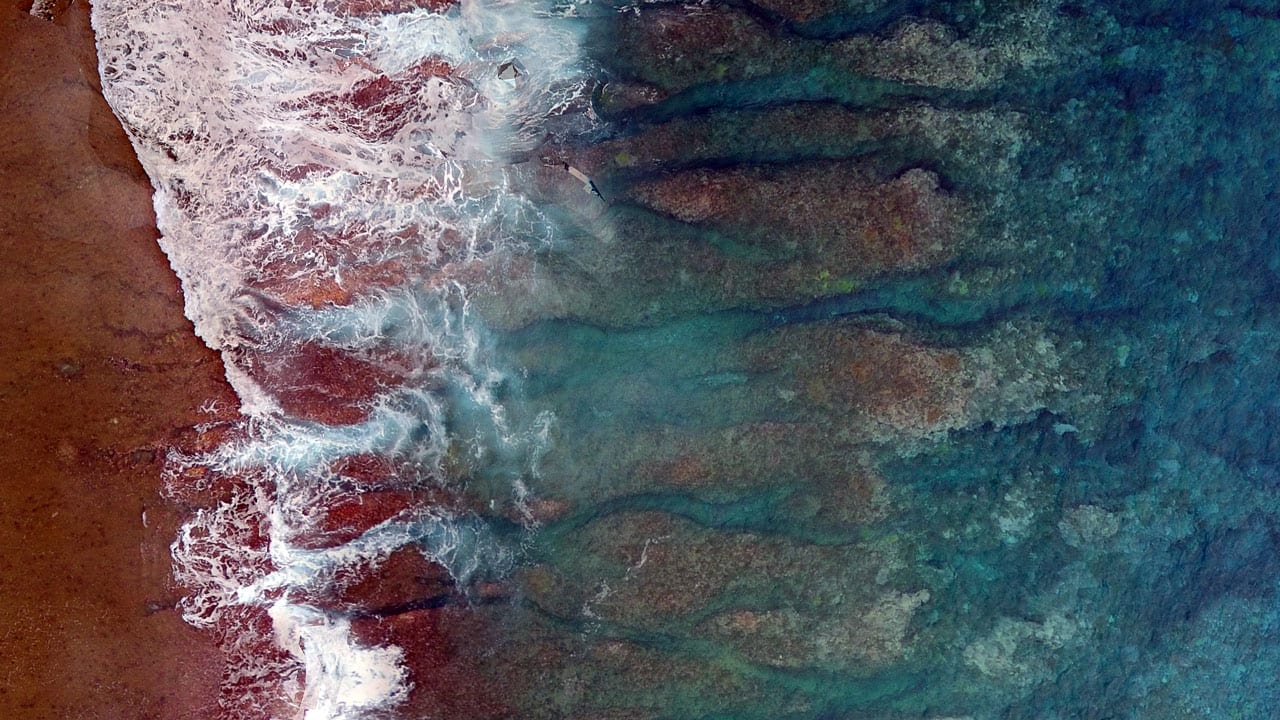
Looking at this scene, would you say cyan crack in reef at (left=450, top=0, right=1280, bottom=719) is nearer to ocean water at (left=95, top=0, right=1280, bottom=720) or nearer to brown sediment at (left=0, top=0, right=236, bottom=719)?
ocean water at (left=95, top=0, right=1280, bottom=720)

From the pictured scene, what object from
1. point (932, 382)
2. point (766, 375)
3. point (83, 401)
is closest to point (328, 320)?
point (83, 401)

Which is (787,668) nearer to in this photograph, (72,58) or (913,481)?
(913,481)

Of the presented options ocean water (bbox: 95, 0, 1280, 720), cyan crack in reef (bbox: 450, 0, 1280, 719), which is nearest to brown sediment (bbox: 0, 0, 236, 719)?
ocean water (bbox: 95, 0, 1280, 720)

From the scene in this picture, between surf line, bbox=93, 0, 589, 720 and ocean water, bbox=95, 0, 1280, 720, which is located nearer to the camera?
ocean water, bbox=95, 0, 1280, 720

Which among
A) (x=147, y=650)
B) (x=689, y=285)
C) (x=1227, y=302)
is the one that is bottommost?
(x=147, y=650)

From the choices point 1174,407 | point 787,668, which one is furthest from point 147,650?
point 1174,407
